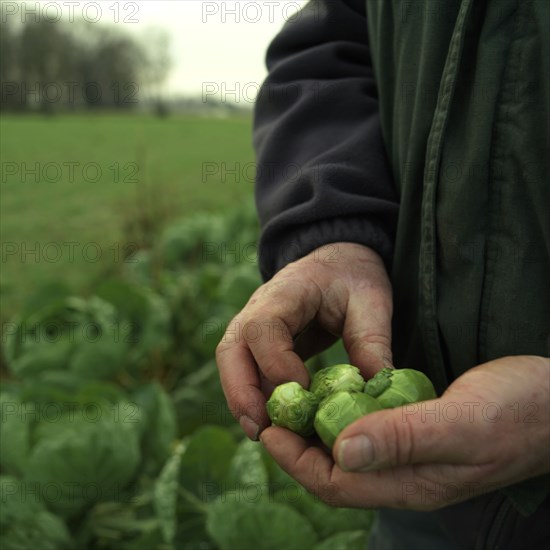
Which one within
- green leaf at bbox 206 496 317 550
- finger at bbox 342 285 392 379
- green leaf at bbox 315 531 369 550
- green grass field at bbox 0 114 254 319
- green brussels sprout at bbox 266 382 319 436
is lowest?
green grass field at bbox 0 114 254 319

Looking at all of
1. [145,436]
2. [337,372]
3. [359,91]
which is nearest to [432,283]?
[337,372]

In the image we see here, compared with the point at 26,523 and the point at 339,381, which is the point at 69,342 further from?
the point at 339,381

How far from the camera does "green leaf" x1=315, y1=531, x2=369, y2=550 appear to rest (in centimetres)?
177

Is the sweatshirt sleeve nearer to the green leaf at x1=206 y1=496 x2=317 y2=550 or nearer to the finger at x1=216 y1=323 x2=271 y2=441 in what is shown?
the finger at x1=216 y1=323 x2=271 y2=441

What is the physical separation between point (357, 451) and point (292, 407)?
23 centimetres

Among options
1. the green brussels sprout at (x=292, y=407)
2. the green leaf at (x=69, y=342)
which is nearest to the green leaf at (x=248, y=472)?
the green brussels sprout at (x=292, y=407)

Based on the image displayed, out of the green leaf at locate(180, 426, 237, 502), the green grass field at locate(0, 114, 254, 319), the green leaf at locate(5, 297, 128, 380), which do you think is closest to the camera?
the green leaf at locate(180, 426, 237, 502)

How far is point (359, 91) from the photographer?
1.58m

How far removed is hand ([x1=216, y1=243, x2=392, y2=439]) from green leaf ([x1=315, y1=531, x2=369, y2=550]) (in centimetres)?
63

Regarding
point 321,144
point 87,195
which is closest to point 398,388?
point 321,144


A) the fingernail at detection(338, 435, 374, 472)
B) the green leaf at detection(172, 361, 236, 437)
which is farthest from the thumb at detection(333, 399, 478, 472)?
the green leaf at detection(172, 361, 236, 437)

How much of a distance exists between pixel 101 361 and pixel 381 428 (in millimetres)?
1987

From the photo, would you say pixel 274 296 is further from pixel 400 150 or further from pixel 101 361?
pixel 101 361

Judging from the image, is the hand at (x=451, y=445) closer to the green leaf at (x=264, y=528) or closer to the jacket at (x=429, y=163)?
the jacket at (x=429, y=163)
